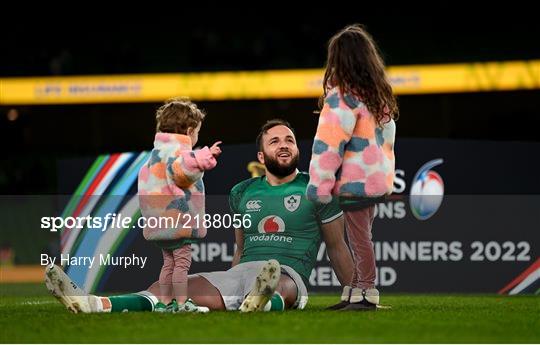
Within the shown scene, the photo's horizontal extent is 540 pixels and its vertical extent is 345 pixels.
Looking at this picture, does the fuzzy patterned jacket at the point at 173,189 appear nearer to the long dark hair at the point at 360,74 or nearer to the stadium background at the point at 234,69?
the long dark hair at the point at 360,74

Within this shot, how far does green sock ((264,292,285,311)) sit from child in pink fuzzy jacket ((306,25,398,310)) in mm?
358

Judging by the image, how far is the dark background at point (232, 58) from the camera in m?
19.7

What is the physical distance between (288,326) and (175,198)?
3.81ft

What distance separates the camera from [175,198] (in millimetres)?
5961

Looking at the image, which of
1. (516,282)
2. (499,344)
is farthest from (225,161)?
(499,344)

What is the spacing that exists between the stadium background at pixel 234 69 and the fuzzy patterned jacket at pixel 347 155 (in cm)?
1244

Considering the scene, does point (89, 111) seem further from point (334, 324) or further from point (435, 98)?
point (334, 324)

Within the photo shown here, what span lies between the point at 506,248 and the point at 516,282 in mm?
262

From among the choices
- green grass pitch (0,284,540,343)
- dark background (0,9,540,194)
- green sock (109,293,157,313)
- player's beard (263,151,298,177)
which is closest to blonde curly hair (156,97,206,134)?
player's beard (263,151,298,177)

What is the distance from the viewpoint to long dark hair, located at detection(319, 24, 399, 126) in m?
5.86

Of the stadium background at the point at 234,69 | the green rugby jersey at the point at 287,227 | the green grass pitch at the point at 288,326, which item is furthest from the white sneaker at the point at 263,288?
the stadium background at the point at 234,69

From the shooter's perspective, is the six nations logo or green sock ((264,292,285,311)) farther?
the six nations logo

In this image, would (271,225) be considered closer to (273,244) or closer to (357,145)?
(273,244)

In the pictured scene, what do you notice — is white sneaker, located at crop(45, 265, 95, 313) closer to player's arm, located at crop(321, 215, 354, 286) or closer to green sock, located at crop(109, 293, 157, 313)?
green sock, located at crop(109, 293, 157, 313)
